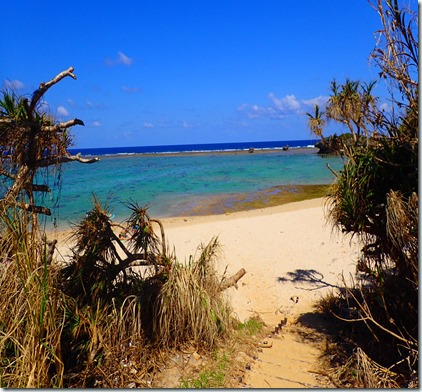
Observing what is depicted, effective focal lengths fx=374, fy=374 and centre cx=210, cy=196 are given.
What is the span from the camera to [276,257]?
11609 mm

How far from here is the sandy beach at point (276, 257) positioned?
8781 millimetres

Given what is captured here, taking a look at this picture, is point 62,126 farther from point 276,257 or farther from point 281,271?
point 276,257

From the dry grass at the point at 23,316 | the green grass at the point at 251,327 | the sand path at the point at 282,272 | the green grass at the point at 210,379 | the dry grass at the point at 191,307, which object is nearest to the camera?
the dry grass at the point at 23,316

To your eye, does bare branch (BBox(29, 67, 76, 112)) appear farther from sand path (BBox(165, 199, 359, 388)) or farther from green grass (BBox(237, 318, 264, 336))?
green grass (BBox(237, 318, 264, 336))

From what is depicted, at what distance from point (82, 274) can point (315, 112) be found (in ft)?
27.5

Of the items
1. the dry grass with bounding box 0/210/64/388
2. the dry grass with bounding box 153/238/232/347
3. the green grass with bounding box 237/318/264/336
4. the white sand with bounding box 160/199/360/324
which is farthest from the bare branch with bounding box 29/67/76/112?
the green grass with bounding box 237/318/264/336

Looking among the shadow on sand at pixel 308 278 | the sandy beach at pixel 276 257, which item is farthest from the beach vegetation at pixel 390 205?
the shadow on sand at pixel 308 278

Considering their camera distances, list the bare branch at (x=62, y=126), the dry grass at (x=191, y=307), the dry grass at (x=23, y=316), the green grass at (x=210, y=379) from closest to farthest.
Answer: the dry grass at (x=23, y=316), the bare branch at (x=62, y=126), the green grass at (x=210, y=379), the dry grass at (x=191, y=307)

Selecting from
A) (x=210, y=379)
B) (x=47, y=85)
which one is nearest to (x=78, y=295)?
(x=210, y=379)

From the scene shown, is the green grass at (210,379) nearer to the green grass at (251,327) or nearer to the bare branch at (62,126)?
the green grass at (251,327)

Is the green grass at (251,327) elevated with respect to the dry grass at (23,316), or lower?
lower

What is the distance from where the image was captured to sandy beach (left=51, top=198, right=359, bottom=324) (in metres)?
8.78

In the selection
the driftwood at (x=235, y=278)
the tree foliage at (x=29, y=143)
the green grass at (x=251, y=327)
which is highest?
the tree foliage at (x=29, y=143)

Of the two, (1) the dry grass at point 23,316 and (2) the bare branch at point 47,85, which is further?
(2) the bare branch at point 47,85
